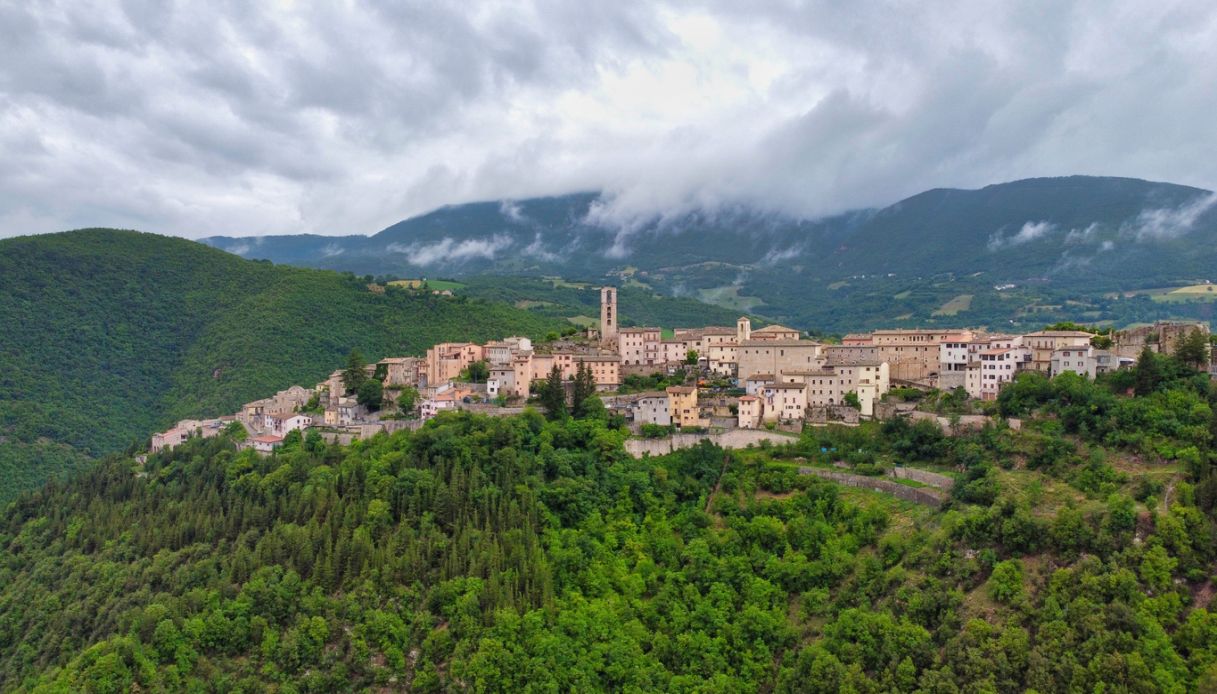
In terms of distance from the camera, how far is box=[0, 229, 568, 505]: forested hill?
85750 millimetres

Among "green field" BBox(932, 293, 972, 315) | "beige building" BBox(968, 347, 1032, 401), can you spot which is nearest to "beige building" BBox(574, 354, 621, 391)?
"beige building" BBox(968, 347, 1032, 401)

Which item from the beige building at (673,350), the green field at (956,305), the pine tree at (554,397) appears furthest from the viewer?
the green field at (956,305)

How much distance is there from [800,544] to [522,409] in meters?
21.0

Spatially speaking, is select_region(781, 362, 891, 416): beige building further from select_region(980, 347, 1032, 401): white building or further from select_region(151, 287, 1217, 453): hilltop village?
select_region(980, 347, 1032, 401): white building

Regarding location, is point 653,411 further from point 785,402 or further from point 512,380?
point 512,380

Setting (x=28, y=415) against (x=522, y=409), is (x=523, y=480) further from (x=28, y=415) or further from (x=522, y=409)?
(x=28, y=415)

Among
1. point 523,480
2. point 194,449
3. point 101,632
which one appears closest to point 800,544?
point 523,480

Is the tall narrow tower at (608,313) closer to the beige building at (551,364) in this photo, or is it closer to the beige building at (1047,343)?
the beige building at (551,364)

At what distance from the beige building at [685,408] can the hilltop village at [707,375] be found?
62mm

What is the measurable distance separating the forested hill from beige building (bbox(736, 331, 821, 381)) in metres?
41.3

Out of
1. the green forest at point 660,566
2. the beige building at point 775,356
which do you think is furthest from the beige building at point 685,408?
the beige building at point 775,356

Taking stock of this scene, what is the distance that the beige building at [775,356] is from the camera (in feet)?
187

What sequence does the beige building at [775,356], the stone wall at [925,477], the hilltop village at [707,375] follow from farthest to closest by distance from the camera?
the beige building at [775,356], the hilltop village at [707,375], the stone wall at [925,477]

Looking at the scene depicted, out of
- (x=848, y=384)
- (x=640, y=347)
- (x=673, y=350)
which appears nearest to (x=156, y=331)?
(x=640, y=347)
